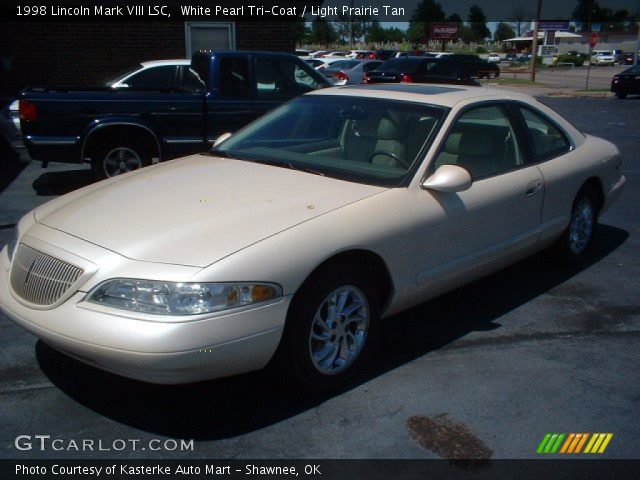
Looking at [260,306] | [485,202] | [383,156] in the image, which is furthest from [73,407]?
[485,202]

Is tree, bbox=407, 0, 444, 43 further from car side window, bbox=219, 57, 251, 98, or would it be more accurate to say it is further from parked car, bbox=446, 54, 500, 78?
car side window, bbox=219, 57, 251, 98

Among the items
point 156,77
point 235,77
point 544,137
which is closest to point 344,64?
point 156,77

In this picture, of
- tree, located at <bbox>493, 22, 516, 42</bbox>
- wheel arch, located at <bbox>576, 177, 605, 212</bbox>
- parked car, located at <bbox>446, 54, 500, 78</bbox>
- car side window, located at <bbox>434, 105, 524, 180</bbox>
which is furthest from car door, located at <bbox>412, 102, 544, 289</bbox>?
tree, located at <bbox>493, 22, 516, 42</bbox>

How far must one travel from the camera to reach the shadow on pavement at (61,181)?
28.4 ft

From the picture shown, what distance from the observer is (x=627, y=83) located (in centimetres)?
2773

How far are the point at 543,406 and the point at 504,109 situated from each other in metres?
2.26

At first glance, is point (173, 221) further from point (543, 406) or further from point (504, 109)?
point (504, 109)

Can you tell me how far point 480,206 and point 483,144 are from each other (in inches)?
24.9

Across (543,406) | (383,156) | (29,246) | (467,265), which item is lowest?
(543,406)

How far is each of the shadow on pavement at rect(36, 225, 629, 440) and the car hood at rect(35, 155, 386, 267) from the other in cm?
78

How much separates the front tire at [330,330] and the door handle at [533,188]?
1.59m

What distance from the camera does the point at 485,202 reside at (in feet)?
14.5

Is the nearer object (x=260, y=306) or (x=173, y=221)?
(x=260, y=306)

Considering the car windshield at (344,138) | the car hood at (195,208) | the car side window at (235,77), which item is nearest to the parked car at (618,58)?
the car side window at (235,77)
